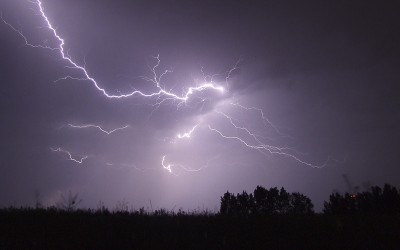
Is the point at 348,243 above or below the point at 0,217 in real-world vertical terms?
below

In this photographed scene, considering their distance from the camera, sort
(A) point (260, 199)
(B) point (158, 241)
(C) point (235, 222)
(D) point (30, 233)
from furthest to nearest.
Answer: (A) point (260, 199) < (C) point (235, 222) < (D) point (30, 233) < (B) point (158, 241)

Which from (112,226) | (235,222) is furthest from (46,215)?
(235,222)

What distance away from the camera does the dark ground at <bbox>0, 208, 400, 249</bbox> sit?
4805mm

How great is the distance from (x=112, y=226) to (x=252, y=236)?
230 cm

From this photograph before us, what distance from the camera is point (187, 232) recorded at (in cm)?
543

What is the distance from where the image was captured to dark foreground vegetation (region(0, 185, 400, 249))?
4.81 metres

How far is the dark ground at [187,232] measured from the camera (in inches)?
189

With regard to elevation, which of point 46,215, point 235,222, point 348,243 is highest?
point 46,215

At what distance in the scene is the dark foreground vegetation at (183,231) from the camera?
481 cm

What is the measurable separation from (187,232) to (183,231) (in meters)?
0.09

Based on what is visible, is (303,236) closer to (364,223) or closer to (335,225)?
(335,225)

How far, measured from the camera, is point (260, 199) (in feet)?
106

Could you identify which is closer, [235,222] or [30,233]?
[30,233]

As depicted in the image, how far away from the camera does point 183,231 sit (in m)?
5.48
